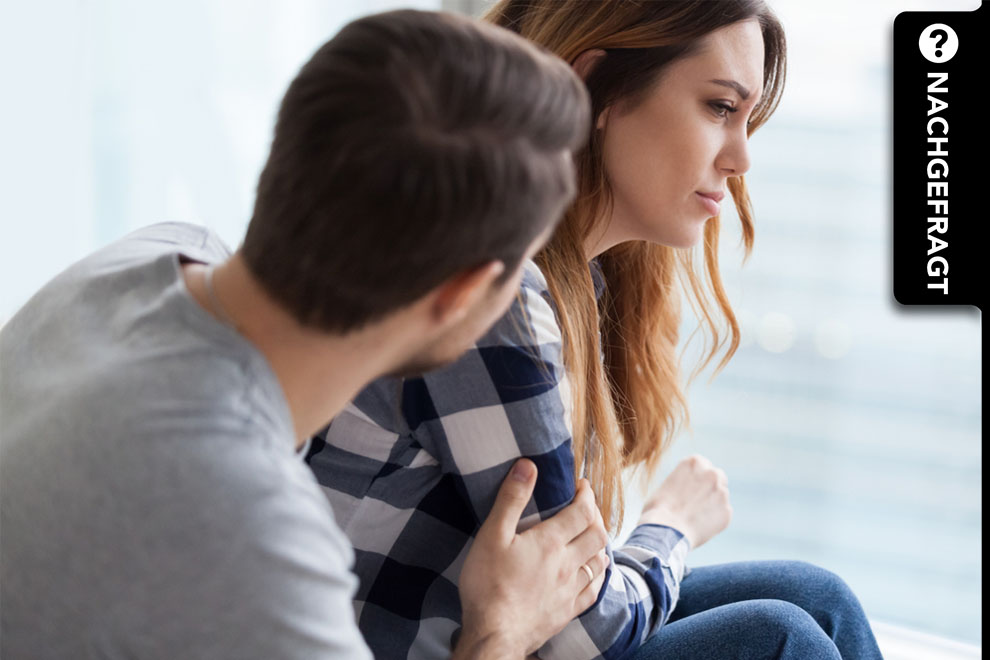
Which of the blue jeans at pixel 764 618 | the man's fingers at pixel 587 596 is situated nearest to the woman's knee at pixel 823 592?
the blue jeans at pixel 764 618

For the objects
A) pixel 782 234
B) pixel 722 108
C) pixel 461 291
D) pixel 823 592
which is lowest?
pixel 823 592

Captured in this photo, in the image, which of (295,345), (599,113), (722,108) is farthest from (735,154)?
(295,345)

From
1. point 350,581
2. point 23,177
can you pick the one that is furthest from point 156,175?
point 350,581

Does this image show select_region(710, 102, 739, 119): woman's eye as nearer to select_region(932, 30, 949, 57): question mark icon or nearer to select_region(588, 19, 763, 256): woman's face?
select_region(588, 19, 763, 256): woman's face

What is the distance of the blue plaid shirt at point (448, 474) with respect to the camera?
0.94m

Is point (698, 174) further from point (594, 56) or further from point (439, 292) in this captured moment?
point (439, 292)

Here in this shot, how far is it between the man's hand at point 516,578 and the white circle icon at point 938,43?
38.2 inches

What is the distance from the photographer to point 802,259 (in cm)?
185

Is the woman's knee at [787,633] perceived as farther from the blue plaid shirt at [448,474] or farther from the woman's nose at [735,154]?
the woman's nose at [735,154]

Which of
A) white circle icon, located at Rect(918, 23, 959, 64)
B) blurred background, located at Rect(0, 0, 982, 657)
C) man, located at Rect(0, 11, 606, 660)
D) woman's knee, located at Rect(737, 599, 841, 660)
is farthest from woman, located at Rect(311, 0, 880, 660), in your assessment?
blurred background, located at Rect(0, 0, 982, 657)

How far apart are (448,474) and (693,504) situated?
436 millimetres

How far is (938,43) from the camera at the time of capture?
1483mm

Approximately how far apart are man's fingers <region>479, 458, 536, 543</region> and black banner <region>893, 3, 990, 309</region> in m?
0.84

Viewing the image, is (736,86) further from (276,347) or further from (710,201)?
(276,347)
